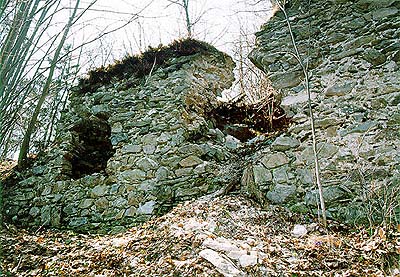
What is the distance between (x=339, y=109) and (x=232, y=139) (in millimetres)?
1711

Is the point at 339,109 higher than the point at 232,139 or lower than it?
higher

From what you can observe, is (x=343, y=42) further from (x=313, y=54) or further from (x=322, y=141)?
(x=322, y=141)

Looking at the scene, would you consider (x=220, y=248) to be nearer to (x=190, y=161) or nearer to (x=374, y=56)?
(x=190, y=161)

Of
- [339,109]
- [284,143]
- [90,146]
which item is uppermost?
[90,146]

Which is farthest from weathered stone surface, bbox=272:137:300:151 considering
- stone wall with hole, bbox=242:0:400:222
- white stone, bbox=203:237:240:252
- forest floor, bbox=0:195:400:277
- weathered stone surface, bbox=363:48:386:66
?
white stone, bbox=203:237:240:252

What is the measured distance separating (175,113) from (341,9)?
7.92 ft

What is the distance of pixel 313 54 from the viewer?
4.19 meters

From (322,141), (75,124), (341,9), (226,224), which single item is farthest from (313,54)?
(75,124)

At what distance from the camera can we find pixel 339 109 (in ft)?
12.5

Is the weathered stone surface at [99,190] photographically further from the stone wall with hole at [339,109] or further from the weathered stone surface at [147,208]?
the stone wall with hole at [339,109]

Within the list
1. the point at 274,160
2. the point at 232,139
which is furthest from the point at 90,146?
the point at 274,160

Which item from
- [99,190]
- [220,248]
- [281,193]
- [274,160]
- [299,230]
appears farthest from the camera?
[99,190]

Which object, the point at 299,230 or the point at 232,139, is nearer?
the point at 299,230

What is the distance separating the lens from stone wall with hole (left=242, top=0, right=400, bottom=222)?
3465 mm
